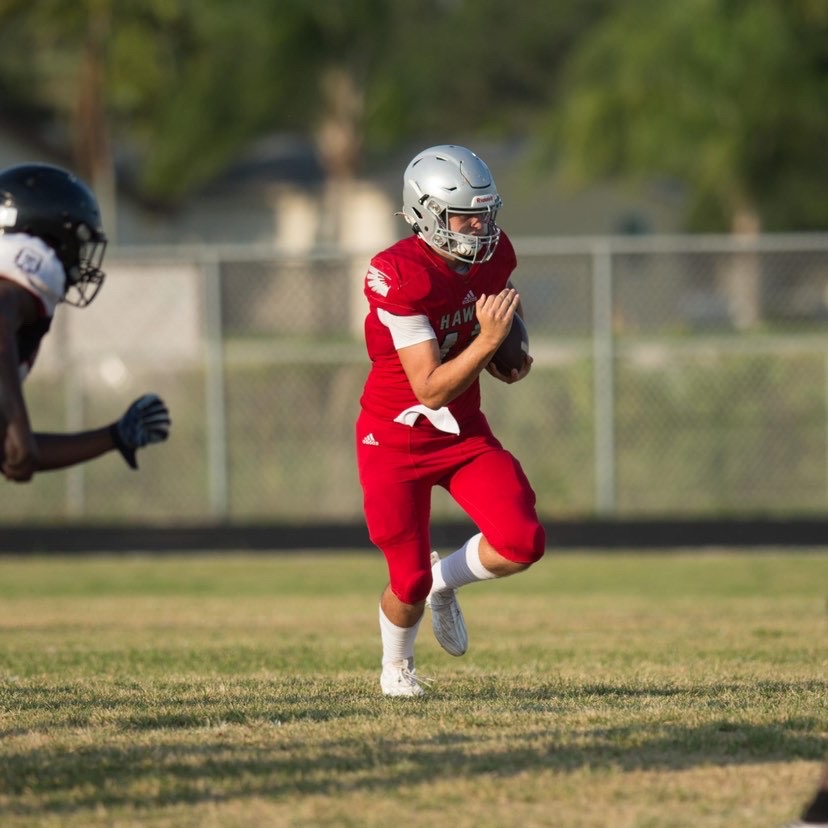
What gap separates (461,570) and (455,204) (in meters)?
1.45

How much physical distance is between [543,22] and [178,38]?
25989 mm

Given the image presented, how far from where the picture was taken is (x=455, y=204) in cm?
611

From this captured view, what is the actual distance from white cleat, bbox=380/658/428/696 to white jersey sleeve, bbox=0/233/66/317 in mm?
1941

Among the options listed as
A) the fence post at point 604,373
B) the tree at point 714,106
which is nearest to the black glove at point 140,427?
the fence post at point 604,373

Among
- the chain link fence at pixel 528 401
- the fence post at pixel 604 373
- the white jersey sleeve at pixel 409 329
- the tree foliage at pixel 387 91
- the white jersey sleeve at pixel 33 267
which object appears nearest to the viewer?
the white jersey sleeve at pixel 33 267

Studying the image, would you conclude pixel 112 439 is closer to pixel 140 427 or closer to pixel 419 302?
pixel 140 427

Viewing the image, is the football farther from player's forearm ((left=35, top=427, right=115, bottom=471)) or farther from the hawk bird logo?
player's forearm ((left=35, top=427, right=115, bottom=471))

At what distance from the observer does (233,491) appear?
16.0 meters

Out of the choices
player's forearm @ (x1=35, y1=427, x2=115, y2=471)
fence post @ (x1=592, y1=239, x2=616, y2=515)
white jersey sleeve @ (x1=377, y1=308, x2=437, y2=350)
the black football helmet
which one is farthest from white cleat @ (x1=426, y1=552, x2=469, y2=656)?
fence post @ (x1=592, y1=239, x2=616, y2=515)

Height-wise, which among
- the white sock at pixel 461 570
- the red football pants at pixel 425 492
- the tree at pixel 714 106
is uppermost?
the tree at pixel 714 106

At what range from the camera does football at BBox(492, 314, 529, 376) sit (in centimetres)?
641

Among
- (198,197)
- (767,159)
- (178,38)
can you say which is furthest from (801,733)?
(198,197)

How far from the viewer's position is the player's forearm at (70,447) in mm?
5281

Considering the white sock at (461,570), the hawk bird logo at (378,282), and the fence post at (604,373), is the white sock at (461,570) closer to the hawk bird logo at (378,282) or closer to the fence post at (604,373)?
the hawk bird logo at (378,282)
